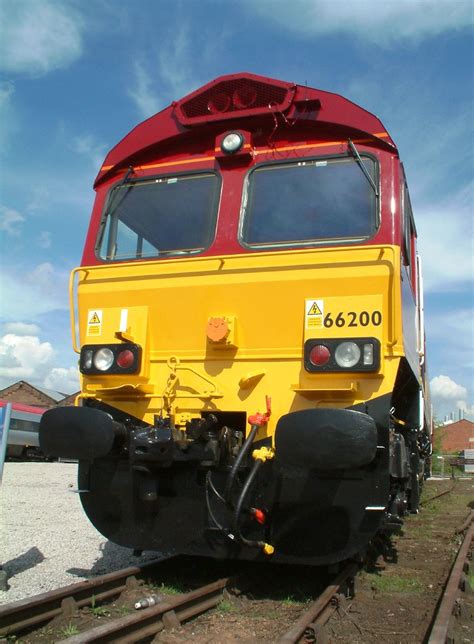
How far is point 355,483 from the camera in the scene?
4156 millimetres

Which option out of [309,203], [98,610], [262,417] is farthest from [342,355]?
[98,610]

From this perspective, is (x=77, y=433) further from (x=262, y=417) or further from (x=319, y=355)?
(x=319, y=355)

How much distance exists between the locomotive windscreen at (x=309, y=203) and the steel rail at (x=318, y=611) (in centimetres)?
267

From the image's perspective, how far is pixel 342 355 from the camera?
13.9 ft

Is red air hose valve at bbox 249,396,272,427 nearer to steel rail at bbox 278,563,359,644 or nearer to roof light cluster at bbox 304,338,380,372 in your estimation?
roof light cluster at bbox 304,338,380,372

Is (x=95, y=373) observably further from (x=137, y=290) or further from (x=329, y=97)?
(x=329, y=97)

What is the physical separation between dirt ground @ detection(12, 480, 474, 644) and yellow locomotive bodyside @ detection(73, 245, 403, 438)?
1.29 metres

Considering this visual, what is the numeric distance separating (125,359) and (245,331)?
1028mm

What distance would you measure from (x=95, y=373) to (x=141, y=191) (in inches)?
71.1

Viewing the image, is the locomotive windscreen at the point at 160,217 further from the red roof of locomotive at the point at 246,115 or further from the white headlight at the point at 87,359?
the white headlight at the point at 87,359

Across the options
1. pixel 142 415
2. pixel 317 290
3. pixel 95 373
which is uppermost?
pixel 317 290

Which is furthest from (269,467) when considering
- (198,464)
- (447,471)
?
A: (447,471)

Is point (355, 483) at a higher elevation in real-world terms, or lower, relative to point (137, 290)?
lower

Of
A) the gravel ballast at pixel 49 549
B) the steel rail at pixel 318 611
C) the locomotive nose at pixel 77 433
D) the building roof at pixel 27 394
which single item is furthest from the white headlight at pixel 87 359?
the building roof at pixel 27 394
